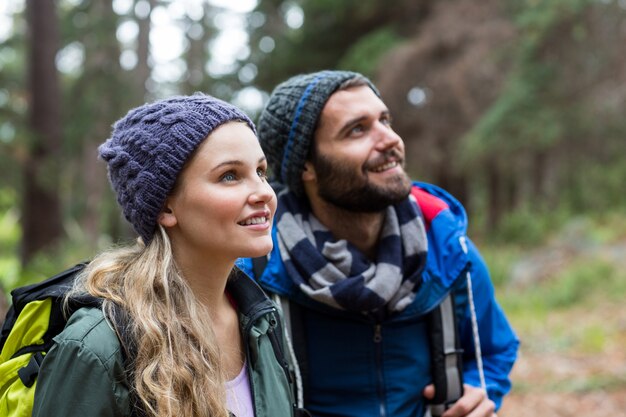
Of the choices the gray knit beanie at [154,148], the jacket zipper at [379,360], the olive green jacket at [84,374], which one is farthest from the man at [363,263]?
the olive green jacket at [84,374]

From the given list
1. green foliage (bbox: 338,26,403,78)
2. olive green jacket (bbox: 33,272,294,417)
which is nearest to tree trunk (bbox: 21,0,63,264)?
green foliage (bbox: 338,26,403,78)

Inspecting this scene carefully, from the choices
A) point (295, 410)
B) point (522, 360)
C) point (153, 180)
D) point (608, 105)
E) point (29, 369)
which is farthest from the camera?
point (608, 105)

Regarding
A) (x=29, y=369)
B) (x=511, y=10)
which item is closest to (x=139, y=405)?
(x=29, y=369)

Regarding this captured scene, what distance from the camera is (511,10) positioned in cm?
1184

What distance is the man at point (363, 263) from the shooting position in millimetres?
2543

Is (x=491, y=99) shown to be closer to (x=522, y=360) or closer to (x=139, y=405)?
(x=522, y=360)

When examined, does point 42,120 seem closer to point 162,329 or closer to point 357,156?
point 357,156

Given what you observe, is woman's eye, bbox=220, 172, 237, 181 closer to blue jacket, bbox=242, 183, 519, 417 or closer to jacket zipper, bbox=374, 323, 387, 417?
blue jacket, bbox=242, 183, 519, 417

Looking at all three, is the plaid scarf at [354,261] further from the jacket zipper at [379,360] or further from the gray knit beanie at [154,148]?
the gray knit beanie at [154,148]

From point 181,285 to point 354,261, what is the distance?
95 cm

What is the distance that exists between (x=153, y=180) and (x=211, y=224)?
21cm

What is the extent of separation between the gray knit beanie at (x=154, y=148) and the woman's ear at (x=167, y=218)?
2cm

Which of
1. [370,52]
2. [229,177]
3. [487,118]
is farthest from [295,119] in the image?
[370,52]

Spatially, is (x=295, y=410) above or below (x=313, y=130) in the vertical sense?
below
